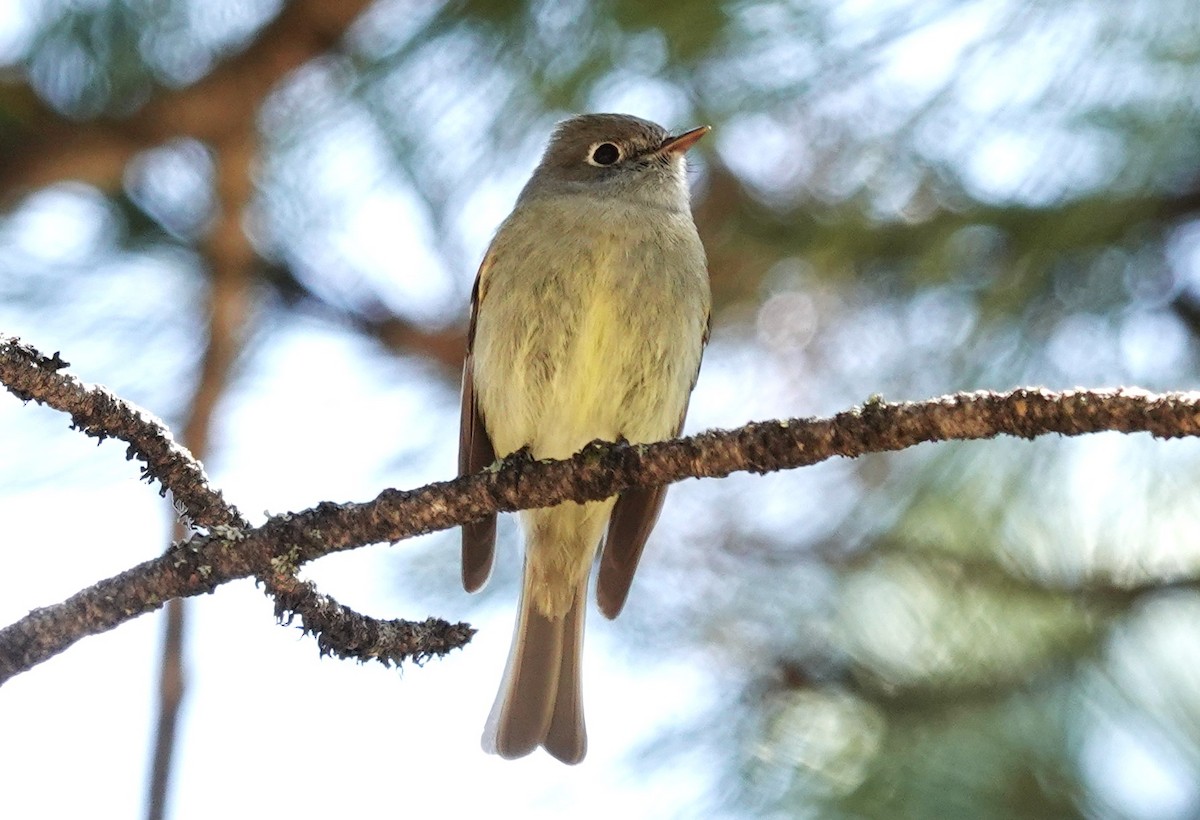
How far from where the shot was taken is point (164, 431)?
7.25ft

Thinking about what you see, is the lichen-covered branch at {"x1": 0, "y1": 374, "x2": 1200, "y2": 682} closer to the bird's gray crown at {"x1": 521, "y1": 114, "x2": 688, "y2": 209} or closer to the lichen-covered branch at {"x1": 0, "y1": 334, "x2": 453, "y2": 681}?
the lichen-covered branch at {"x1": 0, "y1": 334, "x2": 453, "y2": 681}

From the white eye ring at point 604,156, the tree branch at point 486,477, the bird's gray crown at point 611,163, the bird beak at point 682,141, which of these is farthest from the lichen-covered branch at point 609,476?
the white eye ring at point 604,156

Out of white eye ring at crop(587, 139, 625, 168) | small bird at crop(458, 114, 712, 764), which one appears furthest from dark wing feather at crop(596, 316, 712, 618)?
white eye ring at crop(587, 139, 625, 168)

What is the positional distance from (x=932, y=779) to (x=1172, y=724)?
15.2 inches

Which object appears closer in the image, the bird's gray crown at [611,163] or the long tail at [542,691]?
the long tail at [542,691]

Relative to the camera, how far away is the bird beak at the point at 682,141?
3221 millimetres

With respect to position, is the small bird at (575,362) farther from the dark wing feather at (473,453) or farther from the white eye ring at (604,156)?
the white eye ring at (604,156)

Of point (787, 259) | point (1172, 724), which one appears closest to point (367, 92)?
point (787, 259)

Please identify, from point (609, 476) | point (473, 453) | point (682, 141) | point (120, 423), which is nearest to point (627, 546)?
point (473, 453)

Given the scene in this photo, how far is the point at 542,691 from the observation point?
384 cm

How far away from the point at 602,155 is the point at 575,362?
0.92m

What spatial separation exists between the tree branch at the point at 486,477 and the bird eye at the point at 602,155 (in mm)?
1805

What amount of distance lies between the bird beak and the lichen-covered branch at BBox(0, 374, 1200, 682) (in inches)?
35.9

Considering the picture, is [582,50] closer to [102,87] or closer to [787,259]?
[787,259]
